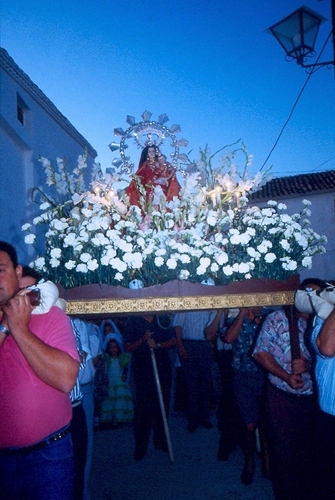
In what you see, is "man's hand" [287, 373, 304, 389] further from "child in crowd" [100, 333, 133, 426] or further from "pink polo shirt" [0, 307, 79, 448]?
"child in crowd" [100, 333, 133, 426]

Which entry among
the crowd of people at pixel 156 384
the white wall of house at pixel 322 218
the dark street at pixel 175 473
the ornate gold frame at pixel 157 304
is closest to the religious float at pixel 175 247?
the ornate gold frame at pixel 157 304

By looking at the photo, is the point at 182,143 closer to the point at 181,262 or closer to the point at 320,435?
the point at 181,262

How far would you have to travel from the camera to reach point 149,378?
4.96m

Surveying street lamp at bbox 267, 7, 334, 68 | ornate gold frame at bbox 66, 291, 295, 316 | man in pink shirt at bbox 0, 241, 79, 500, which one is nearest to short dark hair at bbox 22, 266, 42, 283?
ornate gold frame at bbox 66, 291, 295, 316

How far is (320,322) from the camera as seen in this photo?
250 centimetres

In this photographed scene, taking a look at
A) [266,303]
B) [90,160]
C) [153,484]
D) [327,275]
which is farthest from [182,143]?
[327,275]

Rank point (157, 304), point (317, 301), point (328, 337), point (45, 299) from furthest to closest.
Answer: point (157, 304), point (317, 301), point (328, 337), point (45, 299)

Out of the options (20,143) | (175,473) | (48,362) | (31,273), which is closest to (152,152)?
(31,273)

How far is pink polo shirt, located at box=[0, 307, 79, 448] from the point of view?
6.19 ft

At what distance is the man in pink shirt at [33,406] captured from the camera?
5.97 feet

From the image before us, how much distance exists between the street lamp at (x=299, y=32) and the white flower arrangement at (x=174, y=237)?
1795 mm

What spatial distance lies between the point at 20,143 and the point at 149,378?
6.90m

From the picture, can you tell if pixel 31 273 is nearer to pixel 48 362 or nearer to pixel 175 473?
pixel 48 362

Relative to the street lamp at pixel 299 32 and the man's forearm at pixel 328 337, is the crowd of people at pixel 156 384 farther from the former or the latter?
the street lamp at pixel 299 32
